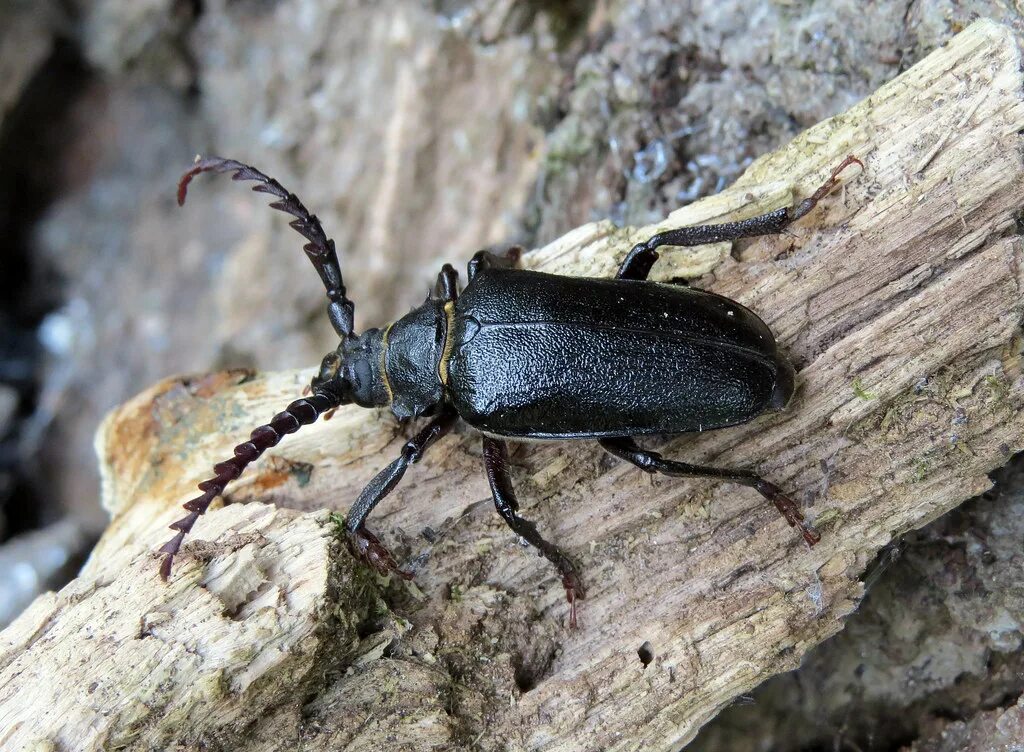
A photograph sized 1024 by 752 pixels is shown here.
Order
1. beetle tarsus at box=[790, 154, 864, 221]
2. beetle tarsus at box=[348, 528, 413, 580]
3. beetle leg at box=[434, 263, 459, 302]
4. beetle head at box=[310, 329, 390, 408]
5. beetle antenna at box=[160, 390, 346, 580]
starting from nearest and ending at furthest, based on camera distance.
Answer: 1. beetle antenna at box=[160, 390, 346, 580]
2. beetle tarsus at box=[348, 528, 413, 580]
3. beetle tarsus at box=[790, 154, 864, 221]
4. beetle head at box=[310, 329, 390, 408]
5. beetle leg at box=[434, 263, 459, 302]

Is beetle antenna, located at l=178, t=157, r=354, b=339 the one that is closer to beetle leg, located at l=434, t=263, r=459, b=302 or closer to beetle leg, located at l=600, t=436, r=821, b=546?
beetle leg, located at l=434, t=263, r=459, b=302

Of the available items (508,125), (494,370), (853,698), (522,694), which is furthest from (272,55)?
(853,698)

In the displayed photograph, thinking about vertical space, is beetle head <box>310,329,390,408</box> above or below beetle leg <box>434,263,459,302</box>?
below

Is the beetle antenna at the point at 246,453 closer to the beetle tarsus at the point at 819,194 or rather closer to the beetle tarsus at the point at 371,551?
the beetle tarsus at the point at 371,551

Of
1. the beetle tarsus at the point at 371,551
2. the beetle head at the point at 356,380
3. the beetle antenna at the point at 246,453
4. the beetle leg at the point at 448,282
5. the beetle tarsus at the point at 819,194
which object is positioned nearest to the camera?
the beetle antenna at the point at 246,453

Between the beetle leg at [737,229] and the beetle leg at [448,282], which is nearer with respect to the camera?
the beetle leg at [737,229]

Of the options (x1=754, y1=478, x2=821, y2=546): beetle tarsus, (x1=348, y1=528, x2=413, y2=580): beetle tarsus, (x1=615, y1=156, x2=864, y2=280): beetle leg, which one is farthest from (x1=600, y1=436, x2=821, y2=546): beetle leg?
(x1=348, y1=528, x2=413, y2=580): beetle tarsus

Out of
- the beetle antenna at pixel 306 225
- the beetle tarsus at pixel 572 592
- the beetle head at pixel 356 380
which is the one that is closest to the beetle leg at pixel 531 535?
the beetle tarsus at pixel 572 592

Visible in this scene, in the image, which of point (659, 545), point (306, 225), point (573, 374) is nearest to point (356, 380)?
point (306, 225)

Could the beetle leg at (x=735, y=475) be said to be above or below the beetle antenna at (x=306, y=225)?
below
